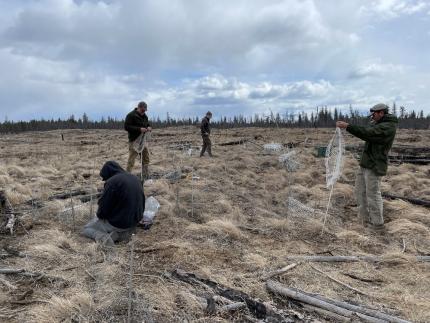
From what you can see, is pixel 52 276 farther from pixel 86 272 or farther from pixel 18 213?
pixel 18 213

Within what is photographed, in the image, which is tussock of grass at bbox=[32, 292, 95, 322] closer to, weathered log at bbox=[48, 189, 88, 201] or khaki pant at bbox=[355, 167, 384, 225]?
weathered log at bbox=[48, 189, 88, 201]

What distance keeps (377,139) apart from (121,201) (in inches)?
161

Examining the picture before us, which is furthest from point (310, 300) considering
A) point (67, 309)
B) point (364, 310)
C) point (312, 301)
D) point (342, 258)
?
point (67, 309)

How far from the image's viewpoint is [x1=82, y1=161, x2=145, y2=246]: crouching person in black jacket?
6.15 metres

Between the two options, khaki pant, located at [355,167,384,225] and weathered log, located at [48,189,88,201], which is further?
weathered log, located at [48,189,88,201]

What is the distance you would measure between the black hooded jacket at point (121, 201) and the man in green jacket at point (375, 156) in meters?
3.39

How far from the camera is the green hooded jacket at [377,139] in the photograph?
6891 mm

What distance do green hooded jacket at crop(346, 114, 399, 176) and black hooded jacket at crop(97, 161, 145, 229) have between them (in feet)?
11.1

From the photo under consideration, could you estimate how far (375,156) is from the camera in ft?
23.8

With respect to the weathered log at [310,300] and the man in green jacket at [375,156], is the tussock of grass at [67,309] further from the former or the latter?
the man in green jacket at [375,156]

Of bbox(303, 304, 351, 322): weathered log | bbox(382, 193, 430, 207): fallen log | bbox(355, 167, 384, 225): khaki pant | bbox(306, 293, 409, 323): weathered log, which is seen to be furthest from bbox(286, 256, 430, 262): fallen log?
bbox(382, 193, 430, 207): fallen log

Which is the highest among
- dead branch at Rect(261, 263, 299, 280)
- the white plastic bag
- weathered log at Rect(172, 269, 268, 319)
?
the white plastic bag

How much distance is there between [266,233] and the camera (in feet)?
22.3

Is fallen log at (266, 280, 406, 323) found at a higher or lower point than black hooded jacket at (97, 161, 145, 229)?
lower
